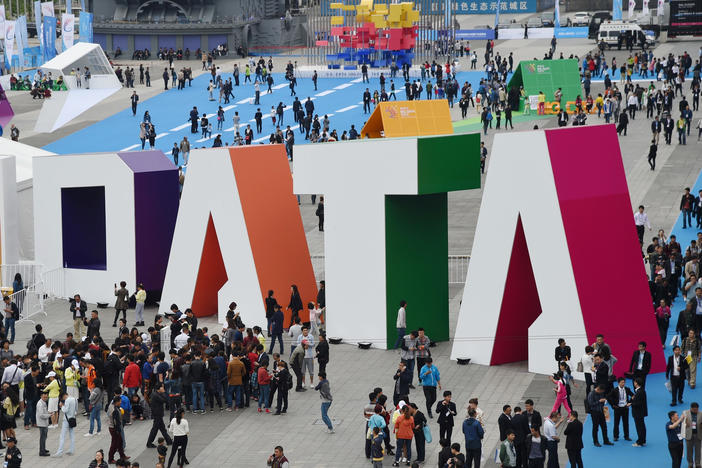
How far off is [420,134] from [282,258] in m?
3.93

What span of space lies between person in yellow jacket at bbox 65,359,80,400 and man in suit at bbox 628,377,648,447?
8.86 m

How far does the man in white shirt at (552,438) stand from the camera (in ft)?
56.9

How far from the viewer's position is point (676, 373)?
790 inches

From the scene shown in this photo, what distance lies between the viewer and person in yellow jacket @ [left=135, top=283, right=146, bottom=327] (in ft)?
87.1

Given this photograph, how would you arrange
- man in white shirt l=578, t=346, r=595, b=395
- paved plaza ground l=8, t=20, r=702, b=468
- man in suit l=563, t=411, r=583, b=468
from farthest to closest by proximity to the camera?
man in white shirt l=578, t=346, r=595, b=395 < paved plaza ground l=8, t=20, r=702, b=468 < man in suit l=563, t=411, r=583, b=468

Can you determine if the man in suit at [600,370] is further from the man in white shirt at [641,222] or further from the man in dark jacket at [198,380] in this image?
the man in white shirt at [641,222]

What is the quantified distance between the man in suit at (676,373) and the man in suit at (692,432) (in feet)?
8.87

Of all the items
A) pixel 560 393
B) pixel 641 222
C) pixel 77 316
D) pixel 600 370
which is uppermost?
pixel 641 222

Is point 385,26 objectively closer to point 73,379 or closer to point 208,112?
point 208,112

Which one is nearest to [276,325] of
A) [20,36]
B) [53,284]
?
[53,284]

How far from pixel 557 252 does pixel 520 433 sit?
16.5 feet

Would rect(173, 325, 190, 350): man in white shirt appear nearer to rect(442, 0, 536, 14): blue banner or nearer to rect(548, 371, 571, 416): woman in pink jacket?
rect(548, 371, 571, 416): woman in pink jacket

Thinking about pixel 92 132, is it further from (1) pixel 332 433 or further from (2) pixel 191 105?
(1) pixel 332 433

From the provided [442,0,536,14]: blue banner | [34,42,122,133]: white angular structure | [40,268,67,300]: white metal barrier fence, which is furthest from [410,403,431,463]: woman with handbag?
[442,0,536,14]: blue banner
